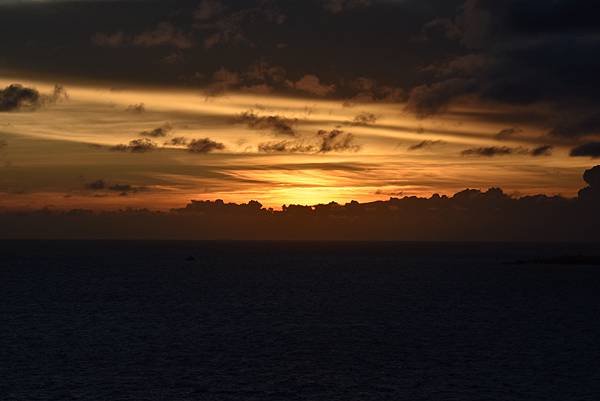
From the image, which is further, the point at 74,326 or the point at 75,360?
the point at 74,326

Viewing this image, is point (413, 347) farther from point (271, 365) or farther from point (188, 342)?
point (188, 342)

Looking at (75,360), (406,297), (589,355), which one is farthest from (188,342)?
(406,297)

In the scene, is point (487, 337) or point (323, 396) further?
point (487, 337)

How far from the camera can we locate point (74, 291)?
143500 millimetres

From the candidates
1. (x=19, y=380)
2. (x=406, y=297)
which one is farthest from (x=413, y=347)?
(x=406, y=297)

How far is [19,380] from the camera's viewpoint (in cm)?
5516

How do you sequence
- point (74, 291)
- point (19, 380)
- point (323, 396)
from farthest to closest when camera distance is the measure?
point (74, 291) → point (19, 380) → point (323, 396)

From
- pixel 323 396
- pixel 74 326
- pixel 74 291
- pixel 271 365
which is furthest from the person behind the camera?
pixel 74 291

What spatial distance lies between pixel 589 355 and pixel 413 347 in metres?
15.1

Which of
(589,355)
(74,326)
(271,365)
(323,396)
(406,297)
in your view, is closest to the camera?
(323,396)

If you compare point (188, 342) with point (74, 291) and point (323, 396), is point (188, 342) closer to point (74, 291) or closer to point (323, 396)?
point (323, 396)

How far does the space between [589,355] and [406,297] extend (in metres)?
66.5

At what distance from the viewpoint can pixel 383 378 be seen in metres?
56.8

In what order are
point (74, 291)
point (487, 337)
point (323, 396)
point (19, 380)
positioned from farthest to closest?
point (74, 291) → point (487, 337) → point (19, 380) → point (323, 396)
